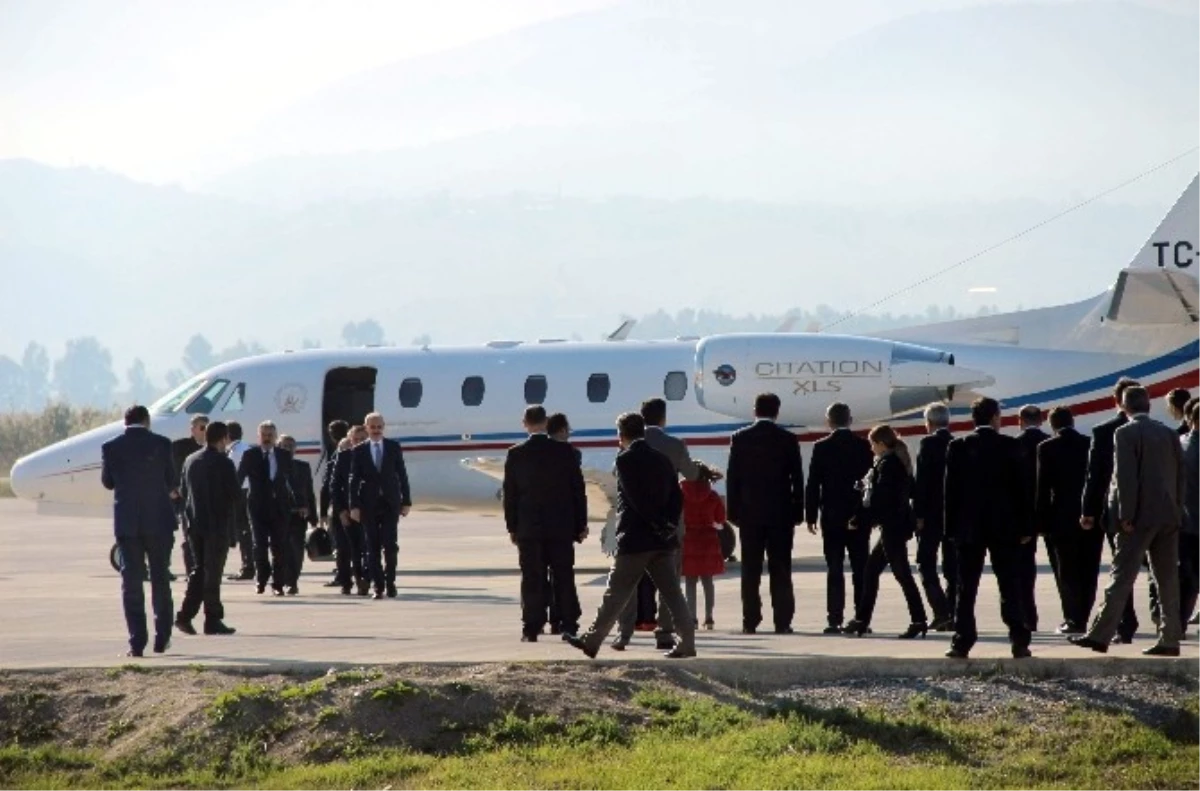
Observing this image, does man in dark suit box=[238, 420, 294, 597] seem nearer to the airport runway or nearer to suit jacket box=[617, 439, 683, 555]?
the airport runway

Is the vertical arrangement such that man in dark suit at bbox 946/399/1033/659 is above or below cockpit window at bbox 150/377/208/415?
below

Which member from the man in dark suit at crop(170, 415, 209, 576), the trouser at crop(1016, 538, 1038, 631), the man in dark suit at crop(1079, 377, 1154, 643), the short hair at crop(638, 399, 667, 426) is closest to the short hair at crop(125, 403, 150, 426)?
the man in dark suit at crop(170, 415, 209, 576)

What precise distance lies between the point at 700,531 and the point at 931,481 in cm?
193

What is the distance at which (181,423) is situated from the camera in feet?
102

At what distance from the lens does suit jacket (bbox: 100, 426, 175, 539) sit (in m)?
17.2

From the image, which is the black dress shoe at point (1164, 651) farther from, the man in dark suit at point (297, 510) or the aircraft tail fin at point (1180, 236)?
the aircraft tail fin at point (1180, 236)

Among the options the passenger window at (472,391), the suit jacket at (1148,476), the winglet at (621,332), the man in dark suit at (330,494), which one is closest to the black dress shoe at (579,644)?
the suit jacket at (1148,476)

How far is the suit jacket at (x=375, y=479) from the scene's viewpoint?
2262cm

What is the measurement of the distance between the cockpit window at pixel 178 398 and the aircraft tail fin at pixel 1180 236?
499 inches

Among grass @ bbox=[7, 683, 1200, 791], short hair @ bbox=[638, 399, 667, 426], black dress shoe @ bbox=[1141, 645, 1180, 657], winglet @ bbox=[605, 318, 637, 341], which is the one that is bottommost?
grass @ bbox=[7, 683, 1200, 791]

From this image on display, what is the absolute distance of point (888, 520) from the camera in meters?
18.0

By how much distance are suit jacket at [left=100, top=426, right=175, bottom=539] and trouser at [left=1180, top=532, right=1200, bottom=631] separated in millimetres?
7437

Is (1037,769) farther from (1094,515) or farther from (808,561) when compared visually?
(808,561)

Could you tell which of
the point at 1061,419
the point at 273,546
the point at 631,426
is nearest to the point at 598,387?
the point at 273,546
